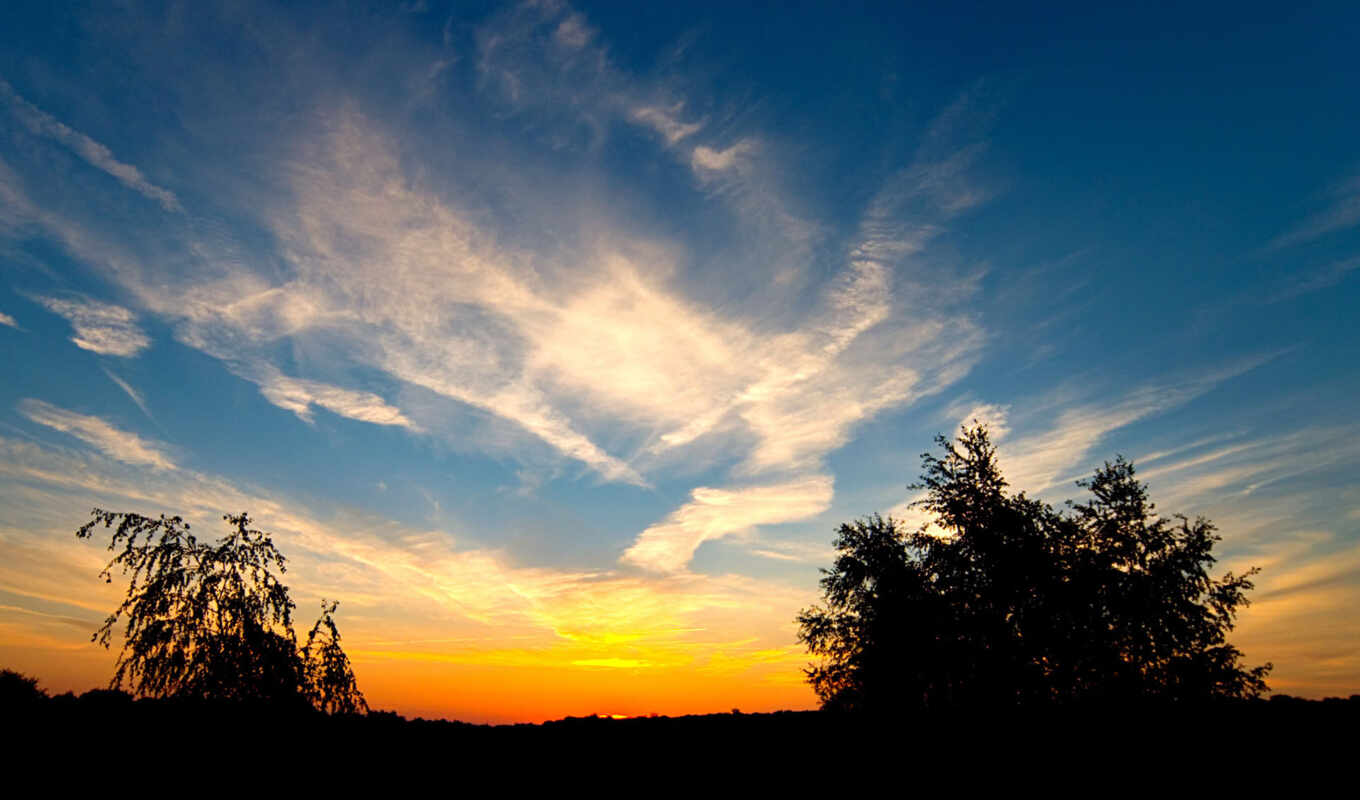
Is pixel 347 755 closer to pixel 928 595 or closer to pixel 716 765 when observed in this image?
pixel 716 765

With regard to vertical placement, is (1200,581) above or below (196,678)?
above

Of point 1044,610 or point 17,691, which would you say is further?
point 1044,610

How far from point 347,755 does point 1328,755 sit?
39.7 feet

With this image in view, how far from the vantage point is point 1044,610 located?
3030 cm

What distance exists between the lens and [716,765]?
7945mm

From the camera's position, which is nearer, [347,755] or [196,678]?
[347,755]

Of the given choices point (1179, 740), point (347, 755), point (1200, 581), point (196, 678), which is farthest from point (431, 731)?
point (1200, 581)

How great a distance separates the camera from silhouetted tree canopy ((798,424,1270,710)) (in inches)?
1173

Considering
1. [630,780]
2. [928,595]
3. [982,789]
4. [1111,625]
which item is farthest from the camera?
[928,595]

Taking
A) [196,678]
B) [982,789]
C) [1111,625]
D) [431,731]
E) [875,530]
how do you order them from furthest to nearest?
[875,530] → [1111,625] → [196,678] → [431,731] → [982,789]

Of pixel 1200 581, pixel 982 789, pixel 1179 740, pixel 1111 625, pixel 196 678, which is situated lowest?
pixel 982 789

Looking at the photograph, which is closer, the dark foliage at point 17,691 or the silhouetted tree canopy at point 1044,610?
the dark foliage at point 17,691

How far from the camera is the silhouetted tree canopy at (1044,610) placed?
29.8 meters

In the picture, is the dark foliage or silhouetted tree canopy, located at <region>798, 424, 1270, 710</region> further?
silhouetted tree canopy, located at <region>798, 424, 1270, 710</region>
